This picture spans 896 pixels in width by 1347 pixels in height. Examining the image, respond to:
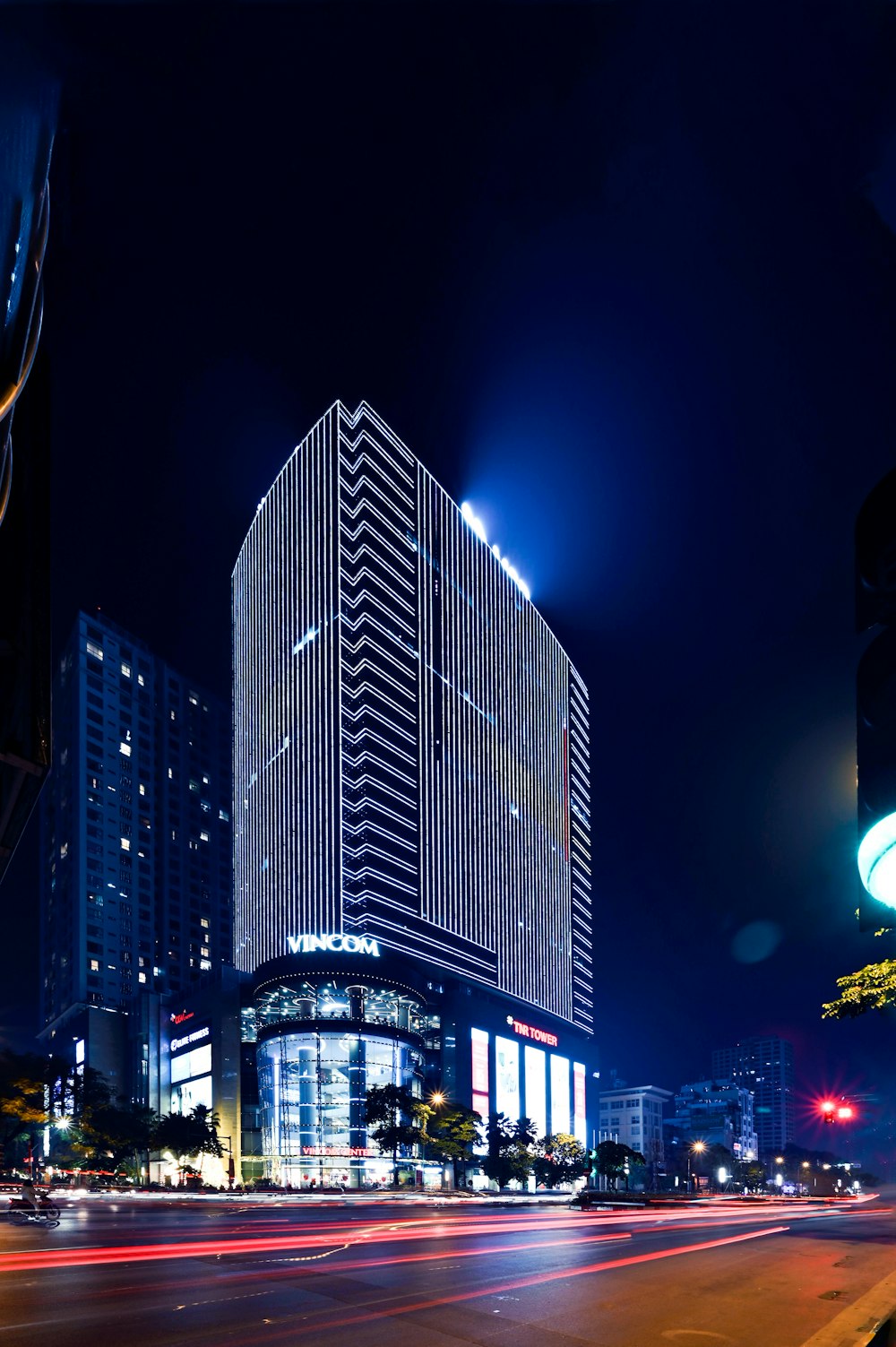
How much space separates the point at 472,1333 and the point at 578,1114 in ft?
587

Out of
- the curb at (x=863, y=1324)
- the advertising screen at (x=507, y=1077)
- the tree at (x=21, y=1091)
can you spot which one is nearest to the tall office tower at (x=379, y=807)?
the advertising screen at (x=507, y=1077)

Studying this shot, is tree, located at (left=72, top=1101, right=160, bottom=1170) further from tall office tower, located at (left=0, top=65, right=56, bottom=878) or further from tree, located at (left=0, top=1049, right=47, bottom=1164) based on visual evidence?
tall office tower, located at (left=0, top=65, right=56, bottom=878)

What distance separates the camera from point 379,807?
150625 mm

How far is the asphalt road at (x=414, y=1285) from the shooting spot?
16.9 meters

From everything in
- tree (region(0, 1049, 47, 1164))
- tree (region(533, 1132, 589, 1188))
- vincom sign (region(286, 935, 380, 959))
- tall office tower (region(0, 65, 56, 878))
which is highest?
tall office tower (region(0, 65, 56, 878))

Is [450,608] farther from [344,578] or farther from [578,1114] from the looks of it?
[578,1114]

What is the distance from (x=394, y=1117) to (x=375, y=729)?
54210 mm

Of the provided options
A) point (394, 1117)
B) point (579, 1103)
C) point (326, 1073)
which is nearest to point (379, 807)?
point (326, 1073)

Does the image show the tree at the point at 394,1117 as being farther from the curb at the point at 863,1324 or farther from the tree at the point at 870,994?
the tree at the point at 870,994

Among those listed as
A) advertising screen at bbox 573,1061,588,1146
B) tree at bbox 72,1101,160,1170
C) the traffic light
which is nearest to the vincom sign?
tree at bbox 72,1101,160,1170

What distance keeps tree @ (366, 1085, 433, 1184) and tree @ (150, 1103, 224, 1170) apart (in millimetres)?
17409

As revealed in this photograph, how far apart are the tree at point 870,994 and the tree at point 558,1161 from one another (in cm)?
13060

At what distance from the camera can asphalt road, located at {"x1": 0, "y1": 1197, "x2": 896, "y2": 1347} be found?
16906 millimetres

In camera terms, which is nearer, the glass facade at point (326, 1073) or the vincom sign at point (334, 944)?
the glass facade at point (326, 1073)
